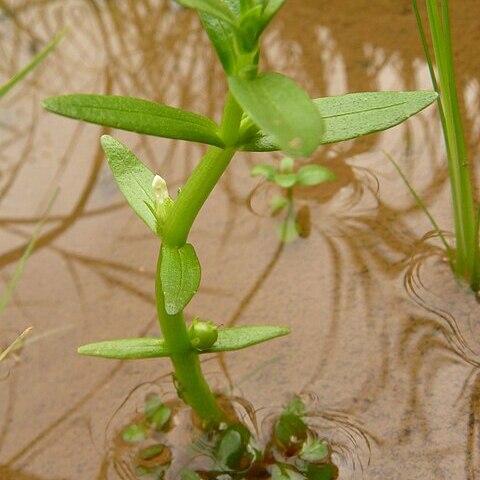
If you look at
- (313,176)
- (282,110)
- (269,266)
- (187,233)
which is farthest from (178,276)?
(313,176)

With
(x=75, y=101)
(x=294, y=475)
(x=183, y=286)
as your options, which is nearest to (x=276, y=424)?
(x=294, y=475)

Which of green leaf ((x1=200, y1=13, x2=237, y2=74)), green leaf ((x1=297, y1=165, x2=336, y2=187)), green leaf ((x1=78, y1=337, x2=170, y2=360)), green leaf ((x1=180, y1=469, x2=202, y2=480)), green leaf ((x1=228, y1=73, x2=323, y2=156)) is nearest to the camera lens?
green leaf ((x1=228, y1=73, x2=323, y2=156))

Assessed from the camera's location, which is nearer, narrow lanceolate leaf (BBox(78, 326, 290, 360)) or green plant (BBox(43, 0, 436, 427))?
green plant (BBox(43, 0, 436, 427))

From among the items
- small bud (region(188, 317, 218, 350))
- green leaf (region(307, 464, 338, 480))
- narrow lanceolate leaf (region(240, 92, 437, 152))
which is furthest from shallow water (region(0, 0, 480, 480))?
narrow lanceolate leaf (region(240, 92, 437, 152))

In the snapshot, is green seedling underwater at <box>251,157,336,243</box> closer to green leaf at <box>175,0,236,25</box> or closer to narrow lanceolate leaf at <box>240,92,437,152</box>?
narrow lanceolate leaf at <box>240,92,437,152</box>

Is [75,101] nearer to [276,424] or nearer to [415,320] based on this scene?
[276,424]

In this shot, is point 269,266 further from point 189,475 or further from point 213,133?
point 213,133

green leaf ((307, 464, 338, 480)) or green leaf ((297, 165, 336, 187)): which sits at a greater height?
green leaf ((297, 165, 336, 187))
